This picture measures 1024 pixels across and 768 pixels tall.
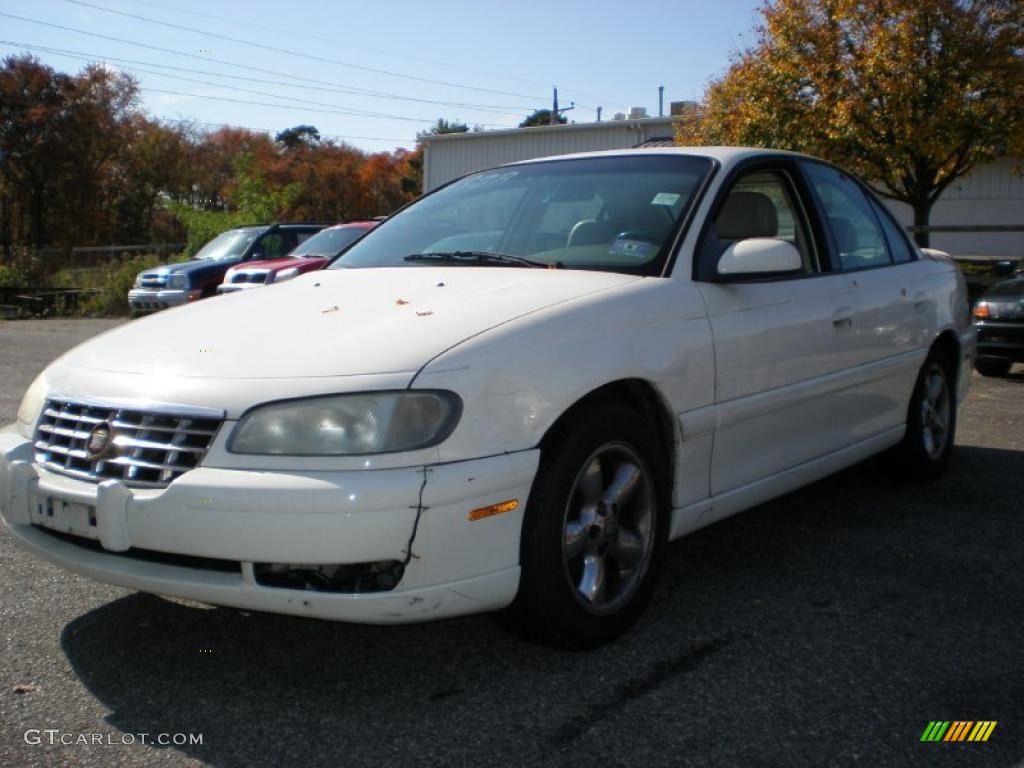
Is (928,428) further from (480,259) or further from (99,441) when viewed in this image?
(99,441)

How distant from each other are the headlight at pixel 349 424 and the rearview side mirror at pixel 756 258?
4.40 ft

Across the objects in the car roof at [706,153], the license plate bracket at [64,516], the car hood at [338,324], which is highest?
the car roof at [706,153]

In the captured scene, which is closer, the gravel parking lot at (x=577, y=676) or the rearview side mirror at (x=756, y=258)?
the gravel parking lot at (x=577, y=676)

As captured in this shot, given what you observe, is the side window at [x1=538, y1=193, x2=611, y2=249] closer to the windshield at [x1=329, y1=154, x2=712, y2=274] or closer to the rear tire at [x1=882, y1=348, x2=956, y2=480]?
the windshield at [x1=329, y1=154, x2=712, y2=274]

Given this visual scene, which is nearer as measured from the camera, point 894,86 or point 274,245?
point 894,86

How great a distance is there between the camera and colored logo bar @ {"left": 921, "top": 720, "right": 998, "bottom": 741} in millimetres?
2775

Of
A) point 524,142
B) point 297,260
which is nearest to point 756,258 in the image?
point 297,260

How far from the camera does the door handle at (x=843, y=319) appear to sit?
174 inches

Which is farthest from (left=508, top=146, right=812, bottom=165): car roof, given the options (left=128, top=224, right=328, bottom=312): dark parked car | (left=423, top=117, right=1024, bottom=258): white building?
(left=423, top=117, right=1024, bottom=258): white building

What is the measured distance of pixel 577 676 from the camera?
3117mm

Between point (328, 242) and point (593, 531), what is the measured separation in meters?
Result: 12.1

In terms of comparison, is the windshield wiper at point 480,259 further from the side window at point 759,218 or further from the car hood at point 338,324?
the side window at point 759,218

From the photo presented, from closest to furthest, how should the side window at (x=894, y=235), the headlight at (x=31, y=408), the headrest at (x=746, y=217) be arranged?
the headlight at (x=31, y=408)
the headrest at (x=746, y=217)
the side window at (x=894, y=235)

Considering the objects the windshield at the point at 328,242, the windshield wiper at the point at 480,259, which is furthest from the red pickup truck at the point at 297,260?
the windshield wiper at the point at 480,259
